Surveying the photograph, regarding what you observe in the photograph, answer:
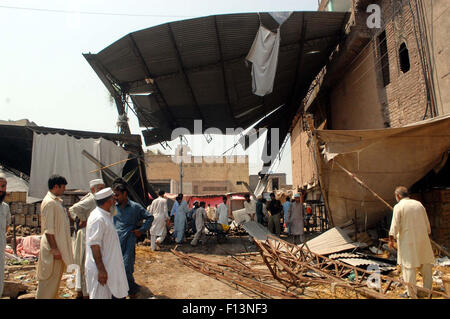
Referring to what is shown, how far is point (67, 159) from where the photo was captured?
9070mm

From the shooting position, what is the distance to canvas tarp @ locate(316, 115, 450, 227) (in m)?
6.12

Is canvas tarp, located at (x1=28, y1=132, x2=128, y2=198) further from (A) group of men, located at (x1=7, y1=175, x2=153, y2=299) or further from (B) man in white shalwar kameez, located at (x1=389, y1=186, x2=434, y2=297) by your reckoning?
(B) man in white shalwar kameez, located at (x1=389, y1=186, x2=434, y2=297)

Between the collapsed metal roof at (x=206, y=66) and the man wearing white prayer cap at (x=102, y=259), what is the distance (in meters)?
6.92

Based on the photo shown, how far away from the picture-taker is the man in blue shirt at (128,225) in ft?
13.9

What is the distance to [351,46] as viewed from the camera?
9.52m

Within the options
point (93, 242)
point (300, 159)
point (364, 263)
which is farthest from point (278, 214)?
point (300, 159)

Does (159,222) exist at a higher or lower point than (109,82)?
lower

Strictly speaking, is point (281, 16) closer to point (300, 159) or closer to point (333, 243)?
point (333, 243)

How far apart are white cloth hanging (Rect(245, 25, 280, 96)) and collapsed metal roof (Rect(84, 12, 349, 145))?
0.76 feet

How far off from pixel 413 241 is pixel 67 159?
354 inches

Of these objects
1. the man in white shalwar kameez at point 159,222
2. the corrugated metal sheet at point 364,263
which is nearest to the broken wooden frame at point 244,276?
the corrugated metal sheet at point 364,263

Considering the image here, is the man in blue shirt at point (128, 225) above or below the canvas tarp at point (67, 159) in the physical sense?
below

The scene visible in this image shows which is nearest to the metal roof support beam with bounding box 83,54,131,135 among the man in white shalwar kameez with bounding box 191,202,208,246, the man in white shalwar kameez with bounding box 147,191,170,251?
the man in white shalwar kameez with bounding box 147,191,170,251

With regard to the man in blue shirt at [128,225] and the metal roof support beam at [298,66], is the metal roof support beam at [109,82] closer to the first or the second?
the metal roof support beam at [298,66]
